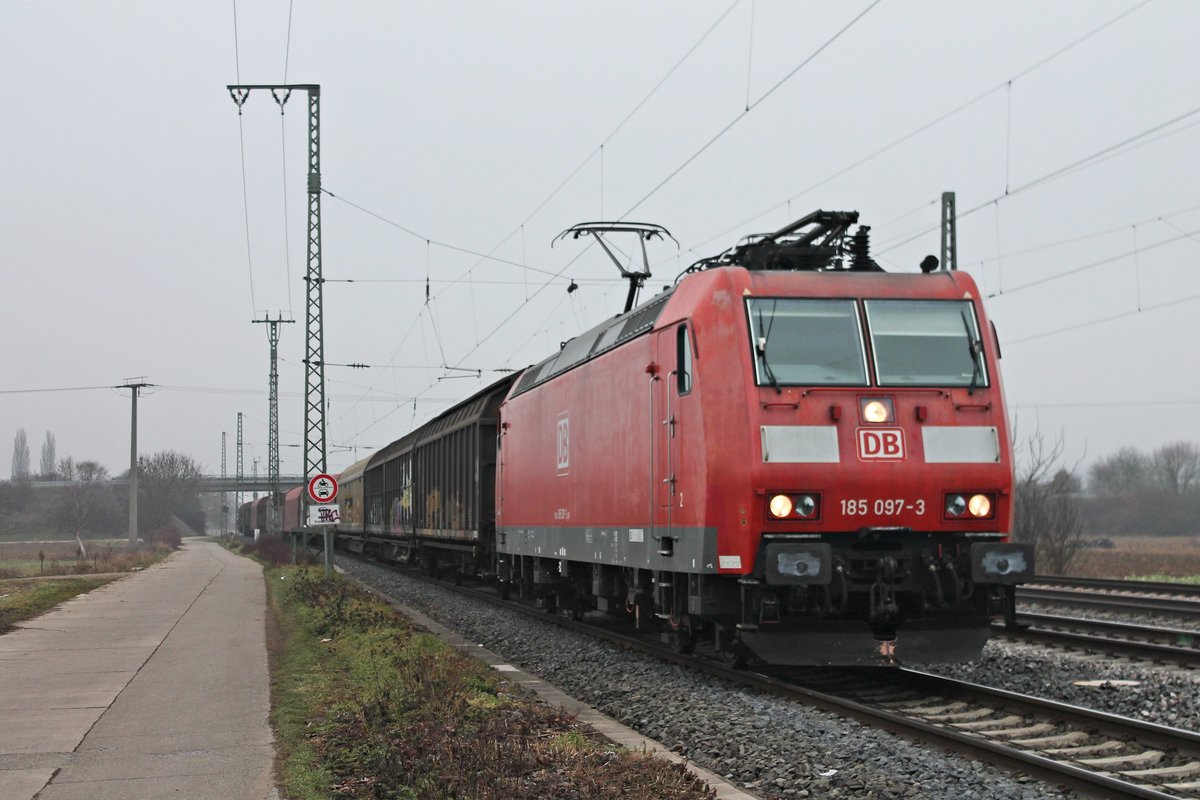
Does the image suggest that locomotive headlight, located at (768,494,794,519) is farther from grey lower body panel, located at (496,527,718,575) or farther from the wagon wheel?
the wagon wheel

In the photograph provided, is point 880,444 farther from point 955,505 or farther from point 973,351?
point 973,351

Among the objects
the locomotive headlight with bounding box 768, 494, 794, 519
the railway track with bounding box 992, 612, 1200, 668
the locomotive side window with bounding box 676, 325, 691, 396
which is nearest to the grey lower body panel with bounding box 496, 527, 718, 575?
the locomotive headlight with bounding box 768, 494, 794, 519

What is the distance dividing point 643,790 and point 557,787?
1.44 ft

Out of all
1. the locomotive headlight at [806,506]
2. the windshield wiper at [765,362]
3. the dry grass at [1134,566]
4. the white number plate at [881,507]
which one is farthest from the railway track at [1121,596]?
the windshield wiper at [765,362]

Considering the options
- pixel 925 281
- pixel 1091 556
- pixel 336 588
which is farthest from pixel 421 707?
pixel 1091 556

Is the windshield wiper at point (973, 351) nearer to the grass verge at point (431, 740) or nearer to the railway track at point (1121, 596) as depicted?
the grass verge at point (431, 740)

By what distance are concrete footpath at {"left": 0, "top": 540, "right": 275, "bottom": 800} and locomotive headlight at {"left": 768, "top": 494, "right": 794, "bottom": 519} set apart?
4.04 m

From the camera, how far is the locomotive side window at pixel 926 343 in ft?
33.2

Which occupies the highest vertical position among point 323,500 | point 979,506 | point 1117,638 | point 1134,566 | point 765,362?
point 765,362

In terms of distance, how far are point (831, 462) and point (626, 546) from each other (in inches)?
129

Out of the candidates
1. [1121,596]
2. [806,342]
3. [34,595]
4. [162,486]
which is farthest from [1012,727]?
[162,486]

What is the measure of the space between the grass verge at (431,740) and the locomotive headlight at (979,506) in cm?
369

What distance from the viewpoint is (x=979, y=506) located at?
9891 mm

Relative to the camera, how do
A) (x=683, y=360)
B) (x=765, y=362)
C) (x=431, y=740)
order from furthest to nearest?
(x=683, y=360)
(x=765, y=362)
(x=431, y=740)
